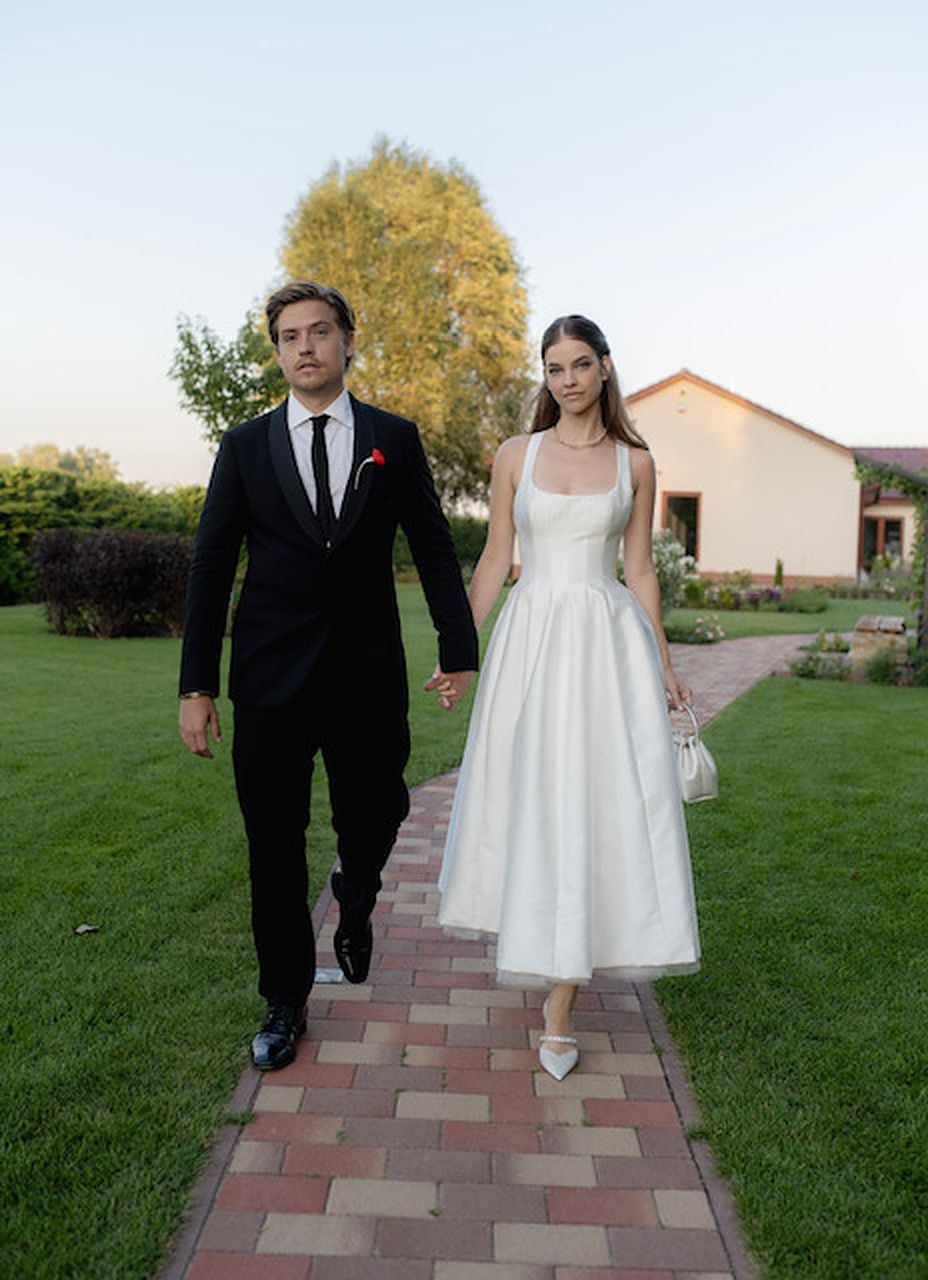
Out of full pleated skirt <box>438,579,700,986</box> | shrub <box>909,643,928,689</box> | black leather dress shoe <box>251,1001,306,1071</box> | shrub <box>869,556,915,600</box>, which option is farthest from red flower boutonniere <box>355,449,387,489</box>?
shrub <box>869,556,915,600</box>

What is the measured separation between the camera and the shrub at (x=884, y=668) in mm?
12727

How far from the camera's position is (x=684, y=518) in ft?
105

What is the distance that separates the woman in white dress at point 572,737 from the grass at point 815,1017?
17.7 inches

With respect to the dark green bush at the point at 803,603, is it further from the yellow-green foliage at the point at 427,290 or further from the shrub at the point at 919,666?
the shrub at the point at 919,666

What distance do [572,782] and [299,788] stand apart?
783 mm

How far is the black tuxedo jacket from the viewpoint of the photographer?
3.07m

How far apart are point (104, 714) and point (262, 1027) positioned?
21.0ft

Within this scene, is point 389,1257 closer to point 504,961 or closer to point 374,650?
point 504,961

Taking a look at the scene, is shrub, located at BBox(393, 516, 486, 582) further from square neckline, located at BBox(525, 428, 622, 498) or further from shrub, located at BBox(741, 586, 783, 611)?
square neckline, located at BBox(525, 428, 622, 498)

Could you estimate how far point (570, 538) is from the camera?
3.35m

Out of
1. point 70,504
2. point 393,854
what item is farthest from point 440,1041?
point 70,504

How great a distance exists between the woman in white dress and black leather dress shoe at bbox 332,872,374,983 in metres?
0.28

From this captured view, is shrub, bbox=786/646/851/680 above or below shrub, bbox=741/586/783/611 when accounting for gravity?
below

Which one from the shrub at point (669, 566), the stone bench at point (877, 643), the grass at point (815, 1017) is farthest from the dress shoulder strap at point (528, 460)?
the shrub at point (669, 566)
